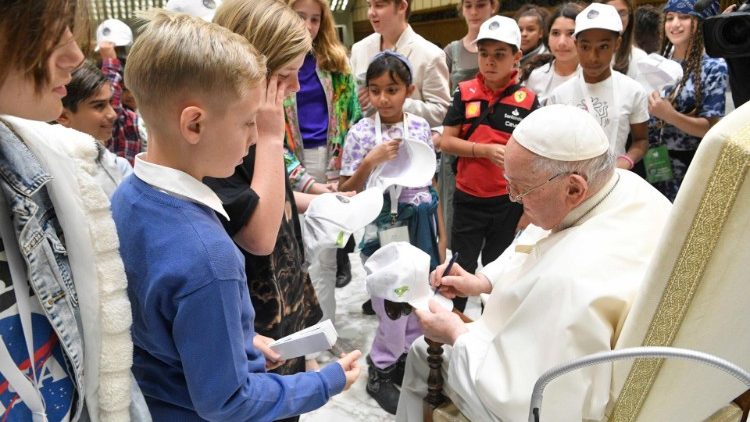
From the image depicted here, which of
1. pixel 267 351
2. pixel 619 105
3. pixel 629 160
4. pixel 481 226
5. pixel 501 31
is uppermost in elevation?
pixel 501 31

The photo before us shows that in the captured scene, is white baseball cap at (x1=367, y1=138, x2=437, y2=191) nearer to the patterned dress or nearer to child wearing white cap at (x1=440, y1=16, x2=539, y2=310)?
child wearing white cap at (x1=440, y1=16, x2=539, y2=310)

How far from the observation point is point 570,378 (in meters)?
1.22

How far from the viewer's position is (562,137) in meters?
1.40

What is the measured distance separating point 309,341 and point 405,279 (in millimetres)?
565


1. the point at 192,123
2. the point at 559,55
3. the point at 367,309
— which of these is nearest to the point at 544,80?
the point at 559,55

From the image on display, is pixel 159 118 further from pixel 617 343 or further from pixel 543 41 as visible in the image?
pixel 543 41

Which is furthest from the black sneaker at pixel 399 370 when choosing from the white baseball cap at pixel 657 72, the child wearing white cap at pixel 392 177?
the white baseball cap at pixel 657 72

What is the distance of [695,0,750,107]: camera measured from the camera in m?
1.33

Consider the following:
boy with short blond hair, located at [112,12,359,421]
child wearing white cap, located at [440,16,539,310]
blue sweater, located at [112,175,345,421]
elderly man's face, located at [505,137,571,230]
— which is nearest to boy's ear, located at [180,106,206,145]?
boy with short blond hair, located at [112,12,359,421]

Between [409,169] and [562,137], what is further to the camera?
[409,169]

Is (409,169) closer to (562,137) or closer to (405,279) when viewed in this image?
(405,279)

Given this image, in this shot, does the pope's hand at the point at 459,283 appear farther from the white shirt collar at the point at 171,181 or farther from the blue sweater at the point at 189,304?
the white shirt collar at the point at 171,181

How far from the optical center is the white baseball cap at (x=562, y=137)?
4.59 feet

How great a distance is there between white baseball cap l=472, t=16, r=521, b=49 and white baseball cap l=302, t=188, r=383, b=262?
50.0 inches
